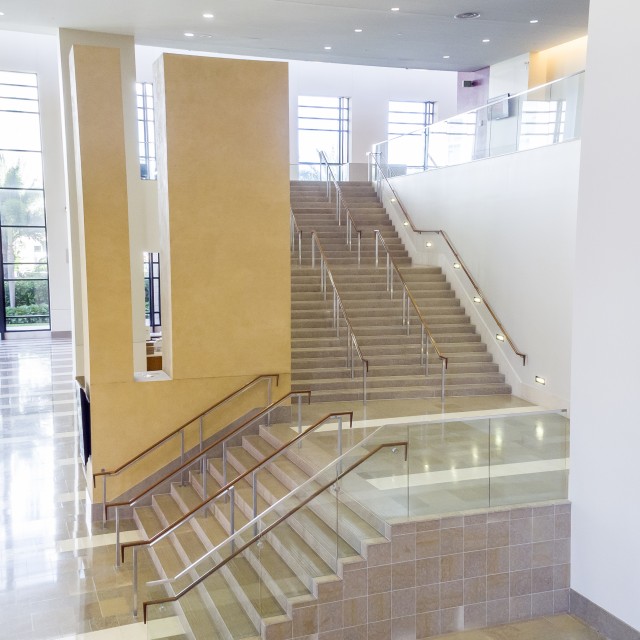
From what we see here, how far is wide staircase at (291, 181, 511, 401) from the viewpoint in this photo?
37.4ft

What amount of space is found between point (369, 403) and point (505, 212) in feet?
13.5

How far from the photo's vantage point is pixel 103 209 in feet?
30.5

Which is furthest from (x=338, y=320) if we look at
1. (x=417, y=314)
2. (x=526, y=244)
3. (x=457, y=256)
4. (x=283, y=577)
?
(x=283, y=577)

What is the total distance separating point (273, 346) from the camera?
10.1 meters

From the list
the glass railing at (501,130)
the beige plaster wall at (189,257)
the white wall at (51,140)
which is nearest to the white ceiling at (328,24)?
the glass railing at (501,130)

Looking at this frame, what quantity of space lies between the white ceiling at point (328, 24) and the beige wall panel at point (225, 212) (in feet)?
14.4

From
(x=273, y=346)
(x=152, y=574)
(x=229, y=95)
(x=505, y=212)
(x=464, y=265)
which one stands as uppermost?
(x=229, y=95)

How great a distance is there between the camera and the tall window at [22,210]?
2292 cm

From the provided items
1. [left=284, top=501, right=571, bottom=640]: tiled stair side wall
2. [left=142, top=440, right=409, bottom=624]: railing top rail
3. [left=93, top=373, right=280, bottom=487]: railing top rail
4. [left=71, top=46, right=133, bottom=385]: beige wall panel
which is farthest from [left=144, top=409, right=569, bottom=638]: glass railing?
[left=71, top=46, right=133, bottom=385]: beige wall panel

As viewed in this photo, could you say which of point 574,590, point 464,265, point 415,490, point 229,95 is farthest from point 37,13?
point 574,590

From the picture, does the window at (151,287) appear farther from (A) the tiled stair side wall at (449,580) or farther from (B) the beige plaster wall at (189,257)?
(A) the tiled stair side wall at (449,580)

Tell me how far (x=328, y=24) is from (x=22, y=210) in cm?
1339

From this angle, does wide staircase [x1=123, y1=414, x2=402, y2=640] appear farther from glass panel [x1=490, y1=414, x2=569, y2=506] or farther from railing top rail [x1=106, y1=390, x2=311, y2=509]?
railing top rail [x1=106, y1=390, x2=311, y2=509]

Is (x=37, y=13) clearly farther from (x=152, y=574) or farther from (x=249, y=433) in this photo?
(x=152, y=574)
